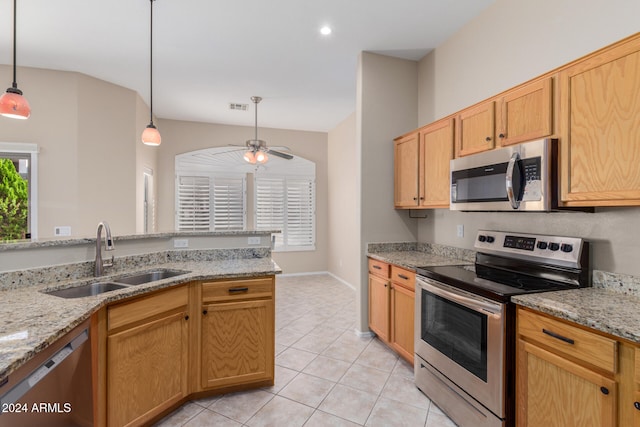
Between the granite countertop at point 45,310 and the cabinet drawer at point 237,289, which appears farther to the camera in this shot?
the cabinet drawer at point 237,289

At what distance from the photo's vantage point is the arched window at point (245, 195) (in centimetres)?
594

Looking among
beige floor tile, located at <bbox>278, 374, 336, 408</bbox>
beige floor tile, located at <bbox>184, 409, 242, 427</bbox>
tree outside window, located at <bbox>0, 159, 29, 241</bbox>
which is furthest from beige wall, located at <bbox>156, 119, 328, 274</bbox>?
beige floor tile, located at <bbox>184, 409, 242, 427</bbox>

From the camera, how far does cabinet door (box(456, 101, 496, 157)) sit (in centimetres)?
231

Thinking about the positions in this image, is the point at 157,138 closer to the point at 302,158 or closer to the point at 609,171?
the point at 609,171

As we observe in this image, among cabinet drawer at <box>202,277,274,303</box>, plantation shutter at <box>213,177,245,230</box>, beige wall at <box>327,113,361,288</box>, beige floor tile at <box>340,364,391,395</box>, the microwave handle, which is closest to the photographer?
the microwave handle

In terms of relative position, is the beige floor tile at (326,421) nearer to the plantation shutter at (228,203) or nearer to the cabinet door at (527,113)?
the cabinet door at (527,113)

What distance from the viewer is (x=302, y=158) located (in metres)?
6.56

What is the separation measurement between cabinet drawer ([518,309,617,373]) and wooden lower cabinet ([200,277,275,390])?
64.2 inches

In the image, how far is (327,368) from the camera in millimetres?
2816

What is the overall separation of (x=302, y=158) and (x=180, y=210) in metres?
2.55

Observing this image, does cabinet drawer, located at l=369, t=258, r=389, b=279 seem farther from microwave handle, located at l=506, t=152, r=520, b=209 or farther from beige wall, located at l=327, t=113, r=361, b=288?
beige wall, located at l=327, t=113, r=361, b=288

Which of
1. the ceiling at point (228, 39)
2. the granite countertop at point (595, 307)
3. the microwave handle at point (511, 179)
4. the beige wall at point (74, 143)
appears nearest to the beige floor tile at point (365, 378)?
the granite countertop at point (595, 307)

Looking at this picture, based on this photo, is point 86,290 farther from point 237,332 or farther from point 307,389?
point 307,389

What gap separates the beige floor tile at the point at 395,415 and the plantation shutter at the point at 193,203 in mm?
4693
